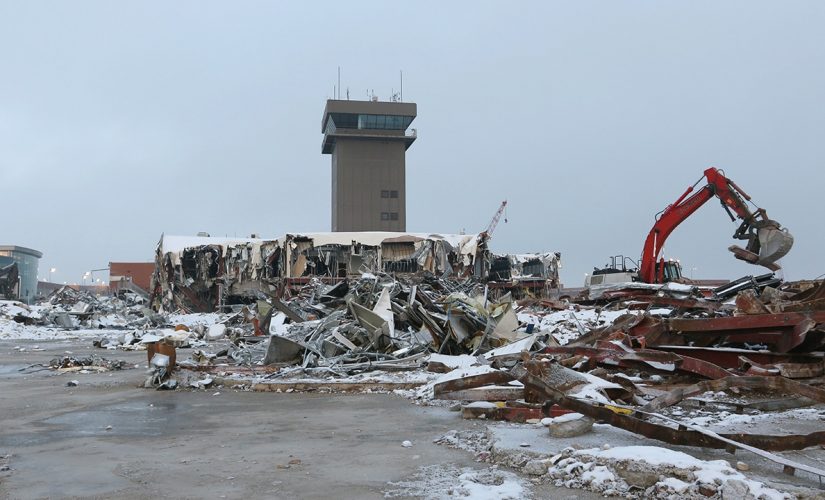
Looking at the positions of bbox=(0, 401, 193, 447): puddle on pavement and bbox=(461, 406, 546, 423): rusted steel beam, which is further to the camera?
bbox=(0, 401, 193, 447): puddle on pavement

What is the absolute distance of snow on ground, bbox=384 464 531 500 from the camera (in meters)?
3.38

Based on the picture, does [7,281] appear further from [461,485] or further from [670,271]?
[461,485]

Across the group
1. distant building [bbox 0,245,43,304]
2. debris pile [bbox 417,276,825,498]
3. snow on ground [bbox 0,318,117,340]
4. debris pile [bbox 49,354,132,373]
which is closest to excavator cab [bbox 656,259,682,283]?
debris pile [bbox 417,276,825,498]

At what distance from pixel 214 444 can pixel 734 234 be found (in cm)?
1759

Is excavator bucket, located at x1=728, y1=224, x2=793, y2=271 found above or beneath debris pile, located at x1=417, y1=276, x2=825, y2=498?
above

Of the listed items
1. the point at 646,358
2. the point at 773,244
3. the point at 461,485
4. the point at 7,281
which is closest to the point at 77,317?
the point at 7,281

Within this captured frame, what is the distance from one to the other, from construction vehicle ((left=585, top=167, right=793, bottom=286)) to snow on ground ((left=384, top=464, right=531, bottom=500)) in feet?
52.5

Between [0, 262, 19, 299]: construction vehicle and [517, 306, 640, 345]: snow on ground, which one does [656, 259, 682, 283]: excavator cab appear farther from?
[0, 262, 19, 299]: construction vehicle

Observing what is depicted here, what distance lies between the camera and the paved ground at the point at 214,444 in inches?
146

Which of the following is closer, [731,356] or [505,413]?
[505,413]

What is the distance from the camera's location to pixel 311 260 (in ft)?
113

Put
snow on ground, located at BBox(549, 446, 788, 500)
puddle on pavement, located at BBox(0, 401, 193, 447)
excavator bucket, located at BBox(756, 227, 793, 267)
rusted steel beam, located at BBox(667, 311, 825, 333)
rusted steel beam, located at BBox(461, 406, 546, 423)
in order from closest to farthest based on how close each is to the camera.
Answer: snow on ground, located at BBox(549, 446, 788, 500), rusted steel beam, located at BBox(461, 406, 546, 423), puddle on pavement, located at BBox(0, 401, 193, 447), rusted steel beam, located at BBox(667, 311, 825, 333), excavator bucket, located at BBox(756, 227, 793, 267)

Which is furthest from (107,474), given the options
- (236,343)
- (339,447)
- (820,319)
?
(236,343)

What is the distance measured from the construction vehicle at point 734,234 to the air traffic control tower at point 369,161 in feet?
159
